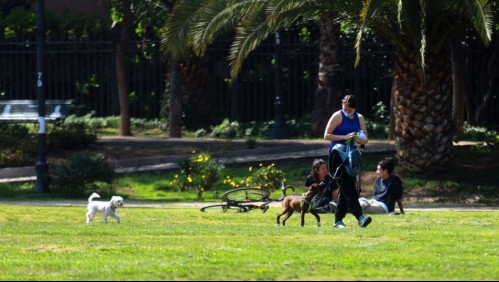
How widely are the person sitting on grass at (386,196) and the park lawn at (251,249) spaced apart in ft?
2.11

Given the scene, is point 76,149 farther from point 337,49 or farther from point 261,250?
point 261,250

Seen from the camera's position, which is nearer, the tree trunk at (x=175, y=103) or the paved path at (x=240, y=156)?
the paved path at (x=240, y=156)

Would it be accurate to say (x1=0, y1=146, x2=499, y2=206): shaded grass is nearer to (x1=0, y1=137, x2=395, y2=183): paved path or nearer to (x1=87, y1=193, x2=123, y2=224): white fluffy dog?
(x1=0, y1=137, x2=395, y2=183): paved path

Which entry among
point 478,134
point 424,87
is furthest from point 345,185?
point 478,134

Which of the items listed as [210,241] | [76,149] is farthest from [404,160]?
[210,241]

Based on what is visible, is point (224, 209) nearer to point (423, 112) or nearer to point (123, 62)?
point (423, 112)

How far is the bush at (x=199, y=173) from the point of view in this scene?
22.9 m

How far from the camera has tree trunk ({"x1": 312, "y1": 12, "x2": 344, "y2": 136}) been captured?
1086 inches

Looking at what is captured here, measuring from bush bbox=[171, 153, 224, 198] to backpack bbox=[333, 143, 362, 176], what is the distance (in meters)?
9.00

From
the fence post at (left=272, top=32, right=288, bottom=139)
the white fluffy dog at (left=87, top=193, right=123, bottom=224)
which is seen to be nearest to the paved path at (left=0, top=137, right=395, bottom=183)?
the fence post at (left=272, top=32, right=288, bottom=139)

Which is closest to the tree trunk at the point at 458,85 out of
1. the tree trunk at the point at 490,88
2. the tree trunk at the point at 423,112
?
the tree trunk at the point at 490,88

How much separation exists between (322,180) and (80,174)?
8.27m

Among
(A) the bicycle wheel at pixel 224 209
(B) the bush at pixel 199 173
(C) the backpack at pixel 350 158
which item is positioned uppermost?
(C) the backpack at pixel 350 158

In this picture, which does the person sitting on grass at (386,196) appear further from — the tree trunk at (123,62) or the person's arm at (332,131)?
the tree trunk at (123,62)
